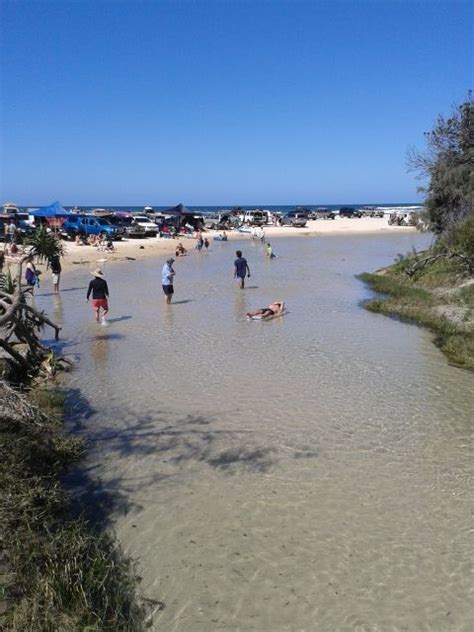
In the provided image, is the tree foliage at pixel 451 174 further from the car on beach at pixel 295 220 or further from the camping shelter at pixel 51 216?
the car on beach at pixel 295 220

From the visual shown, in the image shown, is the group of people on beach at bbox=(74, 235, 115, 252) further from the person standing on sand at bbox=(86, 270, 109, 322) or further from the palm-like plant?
the palm-like plant

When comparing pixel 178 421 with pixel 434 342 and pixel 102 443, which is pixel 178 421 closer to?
pixel 102 443

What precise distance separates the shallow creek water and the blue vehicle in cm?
3340

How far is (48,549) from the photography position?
14.7ft

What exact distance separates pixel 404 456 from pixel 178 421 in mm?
3268

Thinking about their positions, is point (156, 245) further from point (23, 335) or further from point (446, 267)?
point (23, 335)

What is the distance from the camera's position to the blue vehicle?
45594 millimetres

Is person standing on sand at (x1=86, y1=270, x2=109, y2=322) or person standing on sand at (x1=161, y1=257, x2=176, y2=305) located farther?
person standing on sand at (x1=161, y1=257, x2=176, y2=305)

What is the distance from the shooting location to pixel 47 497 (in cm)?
537

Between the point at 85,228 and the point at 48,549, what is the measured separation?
44.0 meters

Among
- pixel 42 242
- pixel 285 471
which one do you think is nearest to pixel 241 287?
pixel 42 242

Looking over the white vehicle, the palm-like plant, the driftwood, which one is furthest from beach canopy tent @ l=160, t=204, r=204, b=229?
the driftwood

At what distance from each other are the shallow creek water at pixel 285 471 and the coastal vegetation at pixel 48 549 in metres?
0.30

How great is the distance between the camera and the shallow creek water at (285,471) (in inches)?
184
